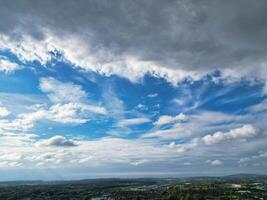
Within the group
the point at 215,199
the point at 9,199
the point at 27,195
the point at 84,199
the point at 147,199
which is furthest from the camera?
the point at 27,195

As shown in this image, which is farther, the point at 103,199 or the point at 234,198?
the point at 103,199

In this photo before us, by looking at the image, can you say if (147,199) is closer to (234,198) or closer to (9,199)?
(234,198)

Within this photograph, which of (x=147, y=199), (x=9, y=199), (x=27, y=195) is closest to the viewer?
(x=147, y=199)

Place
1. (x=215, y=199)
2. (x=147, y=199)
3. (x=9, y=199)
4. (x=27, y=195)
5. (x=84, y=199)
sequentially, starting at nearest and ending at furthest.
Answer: (x=215, y=199), (x=147, y=199), (x=84, y=199), (x=9, y=199), (x=27, y=195)

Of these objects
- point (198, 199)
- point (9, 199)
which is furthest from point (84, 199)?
point (198, 199)

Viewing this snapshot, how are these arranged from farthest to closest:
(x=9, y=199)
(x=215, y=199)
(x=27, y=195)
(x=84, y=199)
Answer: (x=27, y=195)
(x=9, y=199)
(x=84, y=199)
(x=215, y=199)

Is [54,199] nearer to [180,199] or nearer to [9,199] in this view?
[9,199]

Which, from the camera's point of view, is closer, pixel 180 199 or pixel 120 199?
pixel 180 199

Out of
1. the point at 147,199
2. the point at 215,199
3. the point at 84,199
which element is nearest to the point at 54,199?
the point at 84,199
